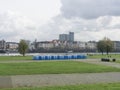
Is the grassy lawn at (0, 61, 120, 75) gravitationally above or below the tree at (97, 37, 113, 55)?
below

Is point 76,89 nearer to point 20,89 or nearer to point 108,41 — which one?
point 20,89

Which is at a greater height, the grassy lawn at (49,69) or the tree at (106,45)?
the tree at (106,45)

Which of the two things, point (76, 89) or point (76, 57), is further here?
point (76, 57)

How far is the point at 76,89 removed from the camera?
52.3 ft

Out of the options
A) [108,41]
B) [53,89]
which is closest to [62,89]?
[53,89]

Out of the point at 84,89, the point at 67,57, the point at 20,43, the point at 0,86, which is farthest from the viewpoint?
the point at 20,43

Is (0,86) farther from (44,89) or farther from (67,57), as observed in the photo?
(67,57)

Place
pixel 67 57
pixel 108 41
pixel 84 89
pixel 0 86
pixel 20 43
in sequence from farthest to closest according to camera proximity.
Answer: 1. pixel 108 41
2. pixel 20 43
3. pixel 67 57
4. pixel 0 86
5. pixel 84 89

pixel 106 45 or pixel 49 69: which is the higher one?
pixel 106 45

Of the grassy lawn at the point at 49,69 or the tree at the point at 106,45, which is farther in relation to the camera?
the tree at the point at 106,45

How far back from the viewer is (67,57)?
6650cm

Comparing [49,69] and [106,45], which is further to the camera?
[106,45]

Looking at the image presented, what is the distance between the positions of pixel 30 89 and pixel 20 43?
82733mm

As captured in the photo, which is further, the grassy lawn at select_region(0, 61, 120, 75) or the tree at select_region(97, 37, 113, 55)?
the tree at select_region(97, 37, 113, 55)
